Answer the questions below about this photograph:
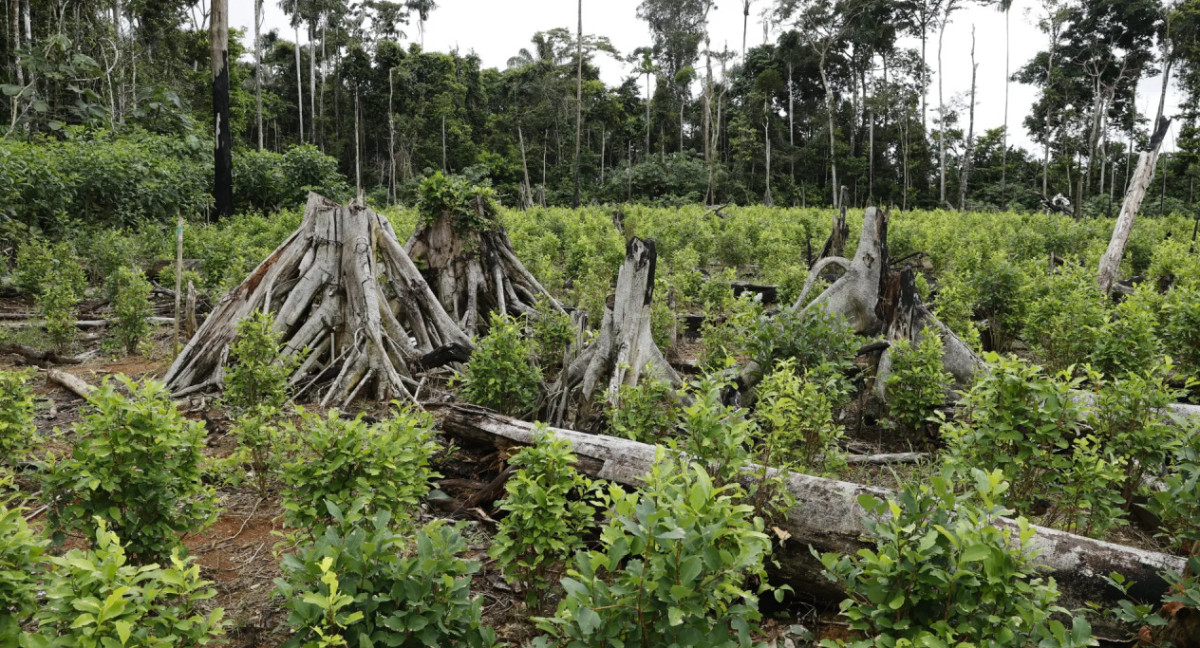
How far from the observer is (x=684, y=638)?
2.43 meters

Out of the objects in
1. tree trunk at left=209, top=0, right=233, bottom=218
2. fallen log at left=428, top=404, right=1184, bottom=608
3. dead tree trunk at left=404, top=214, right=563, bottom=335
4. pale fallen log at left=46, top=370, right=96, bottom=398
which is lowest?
fallen log at left=428, top=404, right=1184, bottom=608

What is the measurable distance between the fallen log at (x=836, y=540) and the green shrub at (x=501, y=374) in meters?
0.98

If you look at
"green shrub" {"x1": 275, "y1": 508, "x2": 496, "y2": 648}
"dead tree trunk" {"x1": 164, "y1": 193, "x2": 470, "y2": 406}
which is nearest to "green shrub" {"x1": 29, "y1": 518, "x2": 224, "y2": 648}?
"green shrub" {"x1": 275, "y1": 508, "x2": 496, "y2": 648}

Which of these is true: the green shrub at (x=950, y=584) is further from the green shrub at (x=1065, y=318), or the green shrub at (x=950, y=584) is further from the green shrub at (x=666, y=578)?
the green shrub at (x=1065, y=318)

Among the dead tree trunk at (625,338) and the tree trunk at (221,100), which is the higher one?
the tree trunk at (221,100)

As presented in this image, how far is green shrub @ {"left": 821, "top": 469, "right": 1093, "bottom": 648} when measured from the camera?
7.96 ft

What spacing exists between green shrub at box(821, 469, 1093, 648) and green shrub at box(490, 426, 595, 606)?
1.11 m

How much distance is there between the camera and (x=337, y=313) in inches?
301

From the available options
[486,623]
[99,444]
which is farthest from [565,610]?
[99,444]

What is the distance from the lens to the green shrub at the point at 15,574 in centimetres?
231

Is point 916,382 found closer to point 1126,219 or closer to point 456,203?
point 456,203

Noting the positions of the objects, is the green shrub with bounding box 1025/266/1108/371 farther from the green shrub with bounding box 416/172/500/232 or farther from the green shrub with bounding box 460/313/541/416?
the green shrub with bounding box 416/172/500/232

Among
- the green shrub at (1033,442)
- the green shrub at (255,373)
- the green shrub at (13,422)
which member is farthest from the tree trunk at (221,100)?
the green shrub at (1033,442)

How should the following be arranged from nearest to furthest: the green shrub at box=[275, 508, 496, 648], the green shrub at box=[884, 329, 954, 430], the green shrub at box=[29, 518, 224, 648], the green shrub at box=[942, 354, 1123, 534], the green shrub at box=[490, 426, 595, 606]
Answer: the green shrub at box=[29, 518, 224, 648], the green shrub at box=[275, 508, 496, 648], the green shrub at box=[490, 426, 595, 606], the green shrub at box=[942, 354, 1123, 534], the green shrub at box=[884, 329, 954, 430]
